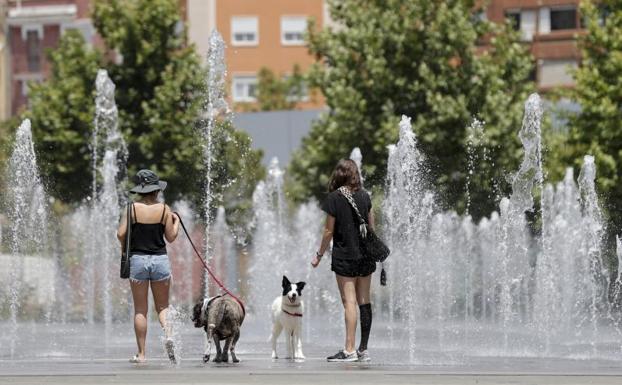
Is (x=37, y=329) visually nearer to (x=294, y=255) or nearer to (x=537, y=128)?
(x=537, y=128)

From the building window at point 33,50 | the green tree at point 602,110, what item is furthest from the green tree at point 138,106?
the building window at point 33,50

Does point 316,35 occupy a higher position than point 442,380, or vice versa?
point 316,35

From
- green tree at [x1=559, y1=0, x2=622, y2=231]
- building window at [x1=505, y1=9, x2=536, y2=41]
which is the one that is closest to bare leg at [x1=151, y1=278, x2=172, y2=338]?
green tree at [x1=559, y1=0, x2=622, y2=231]

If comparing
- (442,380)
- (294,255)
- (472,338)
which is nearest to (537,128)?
(472,338)

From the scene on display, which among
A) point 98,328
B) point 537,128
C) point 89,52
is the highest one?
point 89,52

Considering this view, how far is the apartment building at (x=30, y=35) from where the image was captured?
70.8 m

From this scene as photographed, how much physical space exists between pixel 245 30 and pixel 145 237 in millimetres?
55260

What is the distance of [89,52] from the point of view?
42.9 metres

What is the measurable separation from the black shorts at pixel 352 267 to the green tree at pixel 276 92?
48692 millimetres

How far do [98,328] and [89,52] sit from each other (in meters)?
17.3

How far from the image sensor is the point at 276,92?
65.4 m

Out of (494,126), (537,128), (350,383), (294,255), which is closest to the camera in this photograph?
(350,383)

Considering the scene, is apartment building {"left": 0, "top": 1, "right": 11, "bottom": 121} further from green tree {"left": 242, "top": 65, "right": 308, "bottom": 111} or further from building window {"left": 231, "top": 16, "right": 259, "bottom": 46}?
green tree {"left": 242, "top": 65, "right": 308, "bottom": 111}

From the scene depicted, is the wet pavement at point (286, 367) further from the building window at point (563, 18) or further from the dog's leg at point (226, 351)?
the building window at point (563, 18)
